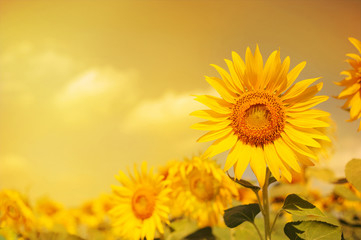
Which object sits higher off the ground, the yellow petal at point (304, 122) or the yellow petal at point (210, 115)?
the yellow petal at point (210, 115)

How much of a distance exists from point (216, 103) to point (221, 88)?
0.24 ft

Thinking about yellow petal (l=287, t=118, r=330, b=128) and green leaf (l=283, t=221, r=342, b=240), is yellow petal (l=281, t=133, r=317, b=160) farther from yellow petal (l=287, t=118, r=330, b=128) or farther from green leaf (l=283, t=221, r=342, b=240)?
green leaf (l=283, t=221, r=342, b=240)

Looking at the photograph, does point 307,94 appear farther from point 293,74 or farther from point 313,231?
point 313,231

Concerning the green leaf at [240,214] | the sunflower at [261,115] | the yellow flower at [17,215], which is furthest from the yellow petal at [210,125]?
the yellow flower at [17,215]

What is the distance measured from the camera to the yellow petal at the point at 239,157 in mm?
1580

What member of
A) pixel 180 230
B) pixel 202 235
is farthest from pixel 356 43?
pixel 180 230

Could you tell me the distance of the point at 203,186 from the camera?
10.1 feet

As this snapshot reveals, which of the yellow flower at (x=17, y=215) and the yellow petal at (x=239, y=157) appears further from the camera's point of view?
the yellow flower at (x=17, y=215)

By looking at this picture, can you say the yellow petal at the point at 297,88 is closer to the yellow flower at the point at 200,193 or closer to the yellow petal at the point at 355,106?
the yellow petal at the point at 355,106

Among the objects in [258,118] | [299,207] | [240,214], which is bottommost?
[299,207]

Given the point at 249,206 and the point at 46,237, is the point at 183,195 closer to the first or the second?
the point at 46,237

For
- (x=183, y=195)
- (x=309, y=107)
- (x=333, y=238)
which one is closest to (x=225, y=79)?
(x=309, y=107)

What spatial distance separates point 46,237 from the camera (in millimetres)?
2535

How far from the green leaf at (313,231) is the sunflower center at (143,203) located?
3.78ft
